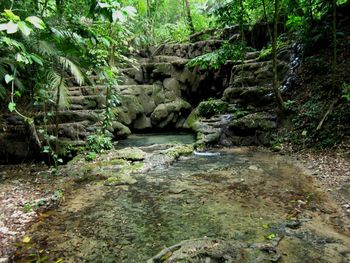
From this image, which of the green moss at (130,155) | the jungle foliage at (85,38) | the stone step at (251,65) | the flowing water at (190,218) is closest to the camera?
the jungle foliage at (85,38)

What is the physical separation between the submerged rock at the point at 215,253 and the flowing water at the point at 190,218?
148 millimetres

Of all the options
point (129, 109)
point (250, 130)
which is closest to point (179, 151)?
point (250, 130)

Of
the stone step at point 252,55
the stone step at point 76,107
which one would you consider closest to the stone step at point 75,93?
the stone step at point 76,107

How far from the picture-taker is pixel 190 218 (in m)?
4.12

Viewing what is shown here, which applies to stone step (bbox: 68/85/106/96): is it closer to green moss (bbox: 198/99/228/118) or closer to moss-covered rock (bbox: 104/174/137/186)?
green moss (bbox: 198/99/228/118)

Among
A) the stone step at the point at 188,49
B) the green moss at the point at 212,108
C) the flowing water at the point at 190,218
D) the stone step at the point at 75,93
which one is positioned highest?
the stone step at the point at 188,49

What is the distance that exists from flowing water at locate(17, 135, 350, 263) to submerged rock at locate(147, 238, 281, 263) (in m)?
0.15

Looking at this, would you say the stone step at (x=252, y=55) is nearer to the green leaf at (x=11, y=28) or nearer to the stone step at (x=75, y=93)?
the stone step at (x=75, y=93)

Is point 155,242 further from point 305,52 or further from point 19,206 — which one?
point 305,52

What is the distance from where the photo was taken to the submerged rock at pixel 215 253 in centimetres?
291

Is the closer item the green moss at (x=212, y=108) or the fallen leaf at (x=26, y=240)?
the fallen leaf at (x=26, y=240)

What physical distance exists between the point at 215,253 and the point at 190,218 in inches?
45.5

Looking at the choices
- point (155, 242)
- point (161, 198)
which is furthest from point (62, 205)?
point (155, 242)

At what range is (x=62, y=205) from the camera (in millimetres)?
4742
